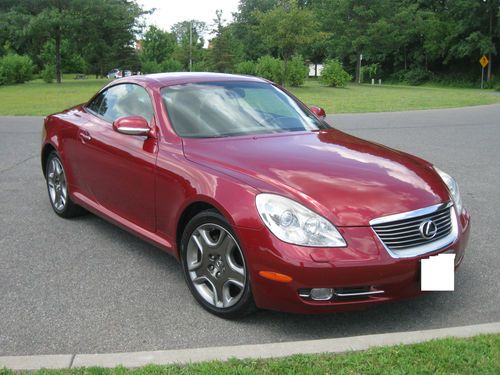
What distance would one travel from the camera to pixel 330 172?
3.42m

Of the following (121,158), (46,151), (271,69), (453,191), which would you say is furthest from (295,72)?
(453,191)

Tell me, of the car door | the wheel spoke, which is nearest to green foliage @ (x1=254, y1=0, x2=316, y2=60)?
the car door

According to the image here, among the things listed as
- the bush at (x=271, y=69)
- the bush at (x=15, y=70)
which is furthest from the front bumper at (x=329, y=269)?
the bush at (x=15, y=70)

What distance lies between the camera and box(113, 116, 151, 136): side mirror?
4.04 meters

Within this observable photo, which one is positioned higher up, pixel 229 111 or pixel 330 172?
pixel 229 111

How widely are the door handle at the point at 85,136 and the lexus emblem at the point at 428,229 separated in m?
2.96

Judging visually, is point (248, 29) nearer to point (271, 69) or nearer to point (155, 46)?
point (155, 46)

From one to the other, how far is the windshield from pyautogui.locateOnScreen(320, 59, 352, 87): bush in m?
37.9

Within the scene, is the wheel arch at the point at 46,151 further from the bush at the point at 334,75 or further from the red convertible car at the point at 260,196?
the bush at the point at 334,75

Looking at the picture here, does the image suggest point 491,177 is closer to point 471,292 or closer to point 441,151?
point 441,151

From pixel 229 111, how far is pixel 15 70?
45136 millimetres

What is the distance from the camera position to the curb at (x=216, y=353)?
9.09 ft

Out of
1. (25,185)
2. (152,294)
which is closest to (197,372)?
(152,294)

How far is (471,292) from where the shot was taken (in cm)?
384
